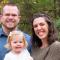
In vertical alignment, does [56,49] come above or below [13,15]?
below

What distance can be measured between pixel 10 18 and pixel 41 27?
0.70 metres

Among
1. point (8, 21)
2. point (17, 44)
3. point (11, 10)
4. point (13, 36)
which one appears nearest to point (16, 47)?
point (17, 44)

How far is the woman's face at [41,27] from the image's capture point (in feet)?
15.1

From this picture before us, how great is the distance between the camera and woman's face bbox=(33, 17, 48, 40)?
181 inches

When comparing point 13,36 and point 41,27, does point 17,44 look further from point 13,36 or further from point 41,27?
point 41,27

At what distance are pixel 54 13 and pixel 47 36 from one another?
10.0 feet

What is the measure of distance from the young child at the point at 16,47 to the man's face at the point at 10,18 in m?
0.30

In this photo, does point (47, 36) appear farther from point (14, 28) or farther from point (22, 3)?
point (22, 3)

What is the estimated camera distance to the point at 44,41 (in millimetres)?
4688

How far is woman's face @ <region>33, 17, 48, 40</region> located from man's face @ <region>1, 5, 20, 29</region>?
553 mm

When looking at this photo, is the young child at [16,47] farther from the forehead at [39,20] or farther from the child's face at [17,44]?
the forehead at [39,20]

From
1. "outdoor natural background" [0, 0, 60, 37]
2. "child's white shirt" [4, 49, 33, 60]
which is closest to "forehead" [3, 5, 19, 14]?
"child's white shirt" [4, 49, 33, 60]

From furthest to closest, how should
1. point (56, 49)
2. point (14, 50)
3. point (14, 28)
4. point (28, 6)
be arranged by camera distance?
point (28, 6), point (14, 28), point (14, 50), point (56, 49)

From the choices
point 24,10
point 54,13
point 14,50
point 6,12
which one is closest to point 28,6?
point 24,10
